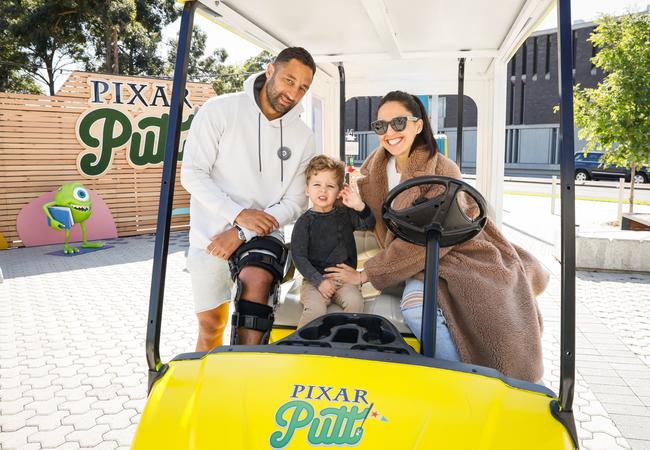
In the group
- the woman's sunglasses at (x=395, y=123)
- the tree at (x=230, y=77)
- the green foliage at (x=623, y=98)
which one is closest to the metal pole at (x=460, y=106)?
the woman's sunglasses at (x=395, y=123)

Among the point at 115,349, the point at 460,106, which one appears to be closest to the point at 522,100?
the point at 460,106

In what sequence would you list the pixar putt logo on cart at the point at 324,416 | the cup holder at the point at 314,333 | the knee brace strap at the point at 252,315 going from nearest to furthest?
the pixar putt logo on cart at the point at 324,416
the cup holder at the point at 314,333
the knee brace strap at the point at 252,315

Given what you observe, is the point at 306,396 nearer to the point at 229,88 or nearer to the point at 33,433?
the point at 33,433

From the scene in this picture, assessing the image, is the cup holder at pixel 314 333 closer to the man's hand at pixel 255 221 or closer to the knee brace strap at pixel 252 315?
the knee brace strap at pixel 252 315

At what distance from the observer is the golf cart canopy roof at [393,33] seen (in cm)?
254

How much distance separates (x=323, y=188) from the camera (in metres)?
2.37

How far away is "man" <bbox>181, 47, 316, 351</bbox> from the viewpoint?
2217 millimetres

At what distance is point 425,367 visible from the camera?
137cm

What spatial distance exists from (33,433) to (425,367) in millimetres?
2383

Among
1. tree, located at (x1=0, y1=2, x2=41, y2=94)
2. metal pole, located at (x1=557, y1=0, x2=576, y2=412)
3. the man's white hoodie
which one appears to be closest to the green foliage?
the man's white hoodie

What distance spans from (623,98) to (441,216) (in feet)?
26.0

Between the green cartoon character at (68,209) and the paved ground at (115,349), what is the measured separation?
86 cm

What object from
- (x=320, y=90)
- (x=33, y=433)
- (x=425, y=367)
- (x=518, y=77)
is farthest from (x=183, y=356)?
(x=518, y=77)

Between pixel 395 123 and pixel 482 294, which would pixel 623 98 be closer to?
pixel 395 123
